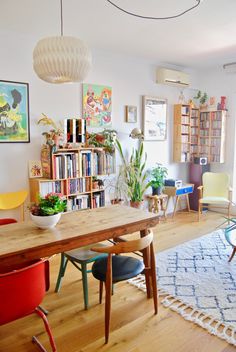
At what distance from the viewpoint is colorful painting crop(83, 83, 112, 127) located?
4109 mm

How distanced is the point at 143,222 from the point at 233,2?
7.02 ft

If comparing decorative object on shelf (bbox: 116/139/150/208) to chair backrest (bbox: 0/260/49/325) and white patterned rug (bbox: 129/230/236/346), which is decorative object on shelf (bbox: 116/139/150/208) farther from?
chair backrest (bbox: 0/260/49/325)

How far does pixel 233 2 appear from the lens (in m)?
2.66

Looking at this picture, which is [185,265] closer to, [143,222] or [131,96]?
[143,222]

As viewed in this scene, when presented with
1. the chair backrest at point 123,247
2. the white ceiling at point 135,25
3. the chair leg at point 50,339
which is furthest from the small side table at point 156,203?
the chair leg at point 50,339

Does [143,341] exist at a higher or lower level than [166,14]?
lower

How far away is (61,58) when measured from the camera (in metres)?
1.84

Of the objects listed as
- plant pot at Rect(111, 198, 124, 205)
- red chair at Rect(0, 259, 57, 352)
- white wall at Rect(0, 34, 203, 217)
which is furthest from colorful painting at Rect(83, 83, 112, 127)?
red chair at Rect(0, 259, 57, 352)

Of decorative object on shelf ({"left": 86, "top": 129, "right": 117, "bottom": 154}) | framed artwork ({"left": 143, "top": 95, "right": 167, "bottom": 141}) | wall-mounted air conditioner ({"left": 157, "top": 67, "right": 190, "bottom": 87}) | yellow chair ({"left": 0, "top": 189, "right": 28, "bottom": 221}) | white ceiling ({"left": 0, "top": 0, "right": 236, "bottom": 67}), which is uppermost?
white ceiling ({"left": 0, "top": 0, "right": 236, "bottom": 67})

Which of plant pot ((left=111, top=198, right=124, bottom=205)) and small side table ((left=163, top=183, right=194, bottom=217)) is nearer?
plant pot ((left=111, top=198, right=124, bottom=205))

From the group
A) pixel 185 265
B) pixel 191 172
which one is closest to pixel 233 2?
pixel 185 265

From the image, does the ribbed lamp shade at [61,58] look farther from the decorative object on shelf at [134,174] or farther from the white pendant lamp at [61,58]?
the decorative object on shelf at [134,174]

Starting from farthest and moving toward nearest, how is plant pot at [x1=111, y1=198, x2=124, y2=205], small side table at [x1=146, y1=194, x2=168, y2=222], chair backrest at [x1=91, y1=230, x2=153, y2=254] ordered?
small side table at [x1=146, y1=194, x2=168, y2=222] → plant pot at [x1=111, y1=198, x2=124, y2=205] → chair backrest at [x1=91, y1=230, x2=153, y2=254]

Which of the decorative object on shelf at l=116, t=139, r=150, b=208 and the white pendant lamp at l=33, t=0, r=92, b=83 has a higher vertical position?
the white pendant lamp at l=33, t=0, r=92, b=83
